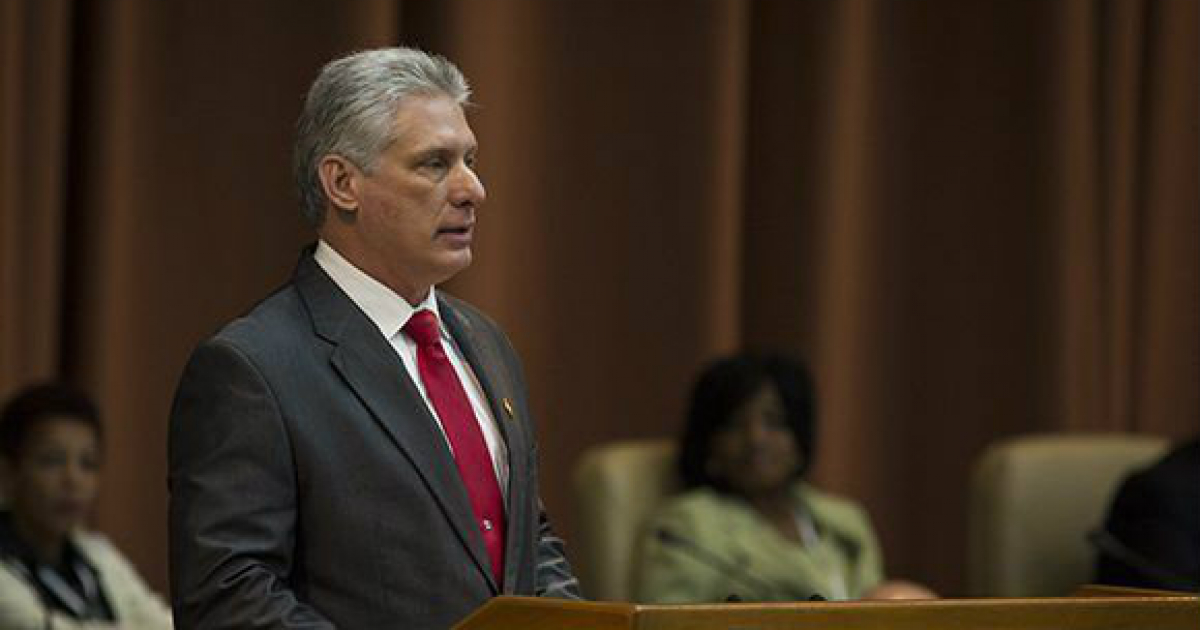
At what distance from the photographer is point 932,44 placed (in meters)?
5.24

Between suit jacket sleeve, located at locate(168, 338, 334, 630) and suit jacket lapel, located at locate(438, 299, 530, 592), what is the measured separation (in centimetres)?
25

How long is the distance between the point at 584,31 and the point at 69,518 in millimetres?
1658

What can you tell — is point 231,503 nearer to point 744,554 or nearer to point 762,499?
point 744,554

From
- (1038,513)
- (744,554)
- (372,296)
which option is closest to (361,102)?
(372,296)

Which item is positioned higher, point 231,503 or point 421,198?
point 421,198

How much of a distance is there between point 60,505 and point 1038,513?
6.34ft

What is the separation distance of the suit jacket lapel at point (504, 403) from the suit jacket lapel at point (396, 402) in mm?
63

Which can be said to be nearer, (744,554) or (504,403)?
(504,403)

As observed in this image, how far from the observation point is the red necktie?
2.21 metres

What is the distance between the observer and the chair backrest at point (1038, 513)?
13.8 feet

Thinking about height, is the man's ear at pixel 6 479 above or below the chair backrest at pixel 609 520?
above

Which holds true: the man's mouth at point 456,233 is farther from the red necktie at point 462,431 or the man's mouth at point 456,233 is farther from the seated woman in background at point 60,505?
the seated woman in background at point 60,505

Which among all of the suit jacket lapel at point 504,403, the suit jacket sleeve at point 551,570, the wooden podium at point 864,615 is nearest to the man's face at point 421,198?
the suit jacket lapel at point 504,403

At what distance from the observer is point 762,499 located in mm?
4309
